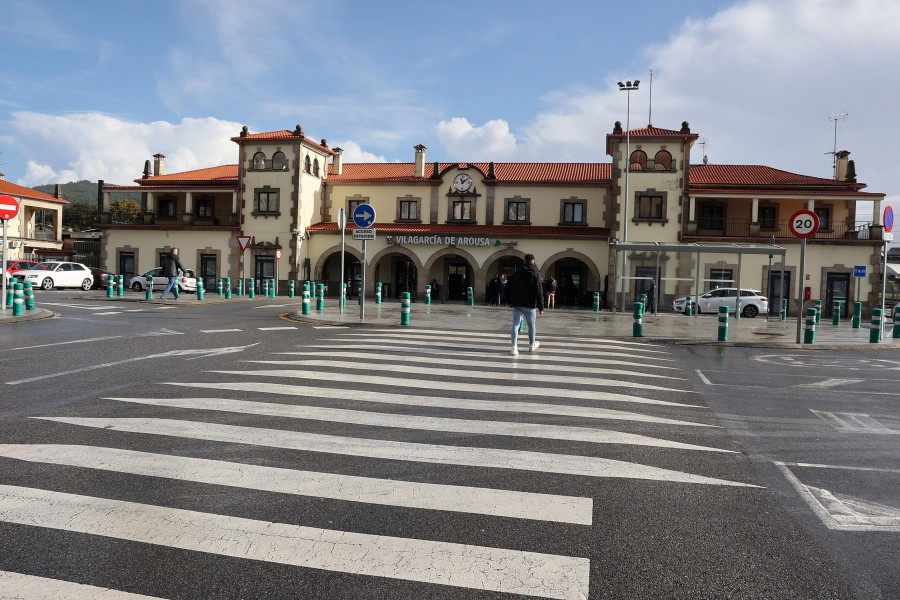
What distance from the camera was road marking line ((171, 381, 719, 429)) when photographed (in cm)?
686

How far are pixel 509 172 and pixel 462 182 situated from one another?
331cm

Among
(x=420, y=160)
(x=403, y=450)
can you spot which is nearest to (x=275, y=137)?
(x=420, y=160)

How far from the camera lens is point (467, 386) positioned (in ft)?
27.3

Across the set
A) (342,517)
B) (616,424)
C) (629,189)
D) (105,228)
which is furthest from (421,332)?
(105,228)

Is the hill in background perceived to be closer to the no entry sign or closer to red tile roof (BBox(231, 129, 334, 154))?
red tile roof (BBox(231, 129, 334, 154))

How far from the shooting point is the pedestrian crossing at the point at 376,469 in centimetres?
342

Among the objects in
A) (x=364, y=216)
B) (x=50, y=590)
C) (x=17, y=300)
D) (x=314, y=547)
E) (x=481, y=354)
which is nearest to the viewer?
(x=50, y=590)

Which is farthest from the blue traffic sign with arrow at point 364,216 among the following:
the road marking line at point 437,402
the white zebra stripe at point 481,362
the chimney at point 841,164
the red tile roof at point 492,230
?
the chimney at point 841,164

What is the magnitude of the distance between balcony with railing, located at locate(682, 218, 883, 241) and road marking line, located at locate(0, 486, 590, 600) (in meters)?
35.8

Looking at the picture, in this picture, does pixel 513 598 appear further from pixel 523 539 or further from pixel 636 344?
pixel 636 344

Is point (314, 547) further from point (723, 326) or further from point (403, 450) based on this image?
point (723, 326)

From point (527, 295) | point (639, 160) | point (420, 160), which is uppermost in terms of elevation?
point (420, 160)

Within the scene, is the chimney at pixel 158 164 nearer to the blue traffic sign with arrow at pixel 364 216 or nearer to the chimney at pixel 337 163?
the chimney at pixel 337 163

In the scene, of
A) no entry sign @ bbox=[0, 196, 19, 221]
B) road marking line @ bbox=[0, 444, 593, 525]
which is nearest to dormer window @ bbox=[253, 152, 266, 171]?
no entry sign @ bbox=[0, 196, 19, 221]
